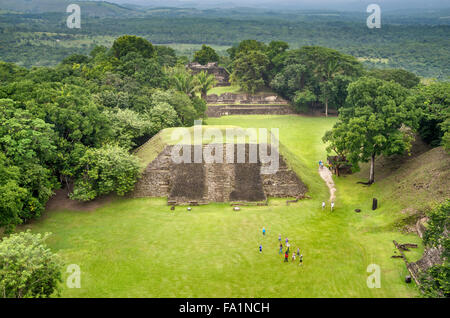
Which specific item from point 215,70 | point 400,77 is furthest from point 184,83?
point 400,77

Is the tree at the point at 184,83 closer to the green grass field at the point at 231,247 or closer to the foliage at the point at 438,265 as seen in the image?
the green grass field at the point at 231,247

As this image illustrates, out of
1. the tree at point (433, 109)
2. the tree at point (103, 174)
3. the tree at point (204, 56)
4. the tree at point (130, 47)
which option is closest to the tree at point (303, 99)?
the tree at point (433, 109)

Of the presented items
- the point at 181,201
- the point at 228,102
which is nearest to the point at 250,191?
the point at 181,201

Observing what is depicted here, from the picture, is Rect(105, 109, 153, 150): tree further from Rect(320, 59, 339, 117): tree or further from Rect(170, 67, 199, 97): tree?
Rect(320, 59, 339, 117): tree

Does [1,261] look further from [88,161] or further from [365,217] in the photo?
[365,217]

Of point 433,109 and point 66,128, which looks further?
point 433,109

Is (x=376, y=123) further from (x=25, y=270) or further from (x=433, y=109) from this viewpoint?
(x=25, y=270)

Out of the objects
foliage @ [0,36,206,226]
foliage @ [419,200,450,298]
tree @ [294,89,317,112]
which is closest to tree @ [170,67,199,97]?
foliage @ [0,36,206,226]
